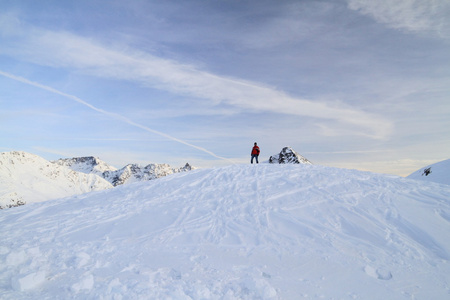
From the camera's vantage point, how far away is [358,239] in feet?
28.4

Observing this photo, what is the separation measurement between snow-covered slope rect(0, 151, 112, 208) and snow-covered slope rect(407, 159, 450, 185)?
47295mm

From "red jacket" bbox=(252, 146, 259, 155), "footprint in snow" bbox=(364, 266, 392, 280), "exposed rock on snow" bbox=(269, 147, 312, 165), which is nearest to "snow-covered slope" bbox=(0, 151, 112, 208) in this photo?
"red jacket" bbox=(252, 146, 259, 155)

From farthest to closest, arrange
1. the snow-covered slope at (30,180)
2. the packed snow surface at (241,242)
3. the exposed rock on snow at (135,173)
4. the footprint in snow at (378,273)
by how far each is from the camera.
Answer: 1. the exposed rock on snow at (135,173)
2. the snow-covered slope at (30,180)
3. the footprint in snow at (378,273)
4. the packed snow surface at (241,242)

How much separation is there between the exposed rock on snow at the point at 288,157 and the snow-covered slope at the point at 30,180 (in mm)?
33857

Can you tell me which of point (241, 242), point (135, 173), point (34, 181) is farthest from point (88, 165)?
point (241, 242)

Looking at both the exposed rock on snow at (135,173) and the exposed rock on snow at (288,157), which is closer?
the exposed rock on snow at (288,157)

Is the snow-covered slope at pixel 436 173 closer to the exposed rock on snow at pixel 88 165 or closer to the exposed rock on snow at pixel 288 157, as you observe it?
the exposed rock on snow at pixel 288 157

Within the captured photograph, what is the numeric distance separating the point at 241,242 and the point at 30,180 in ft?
143

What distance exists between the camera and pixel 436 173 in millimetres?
25469

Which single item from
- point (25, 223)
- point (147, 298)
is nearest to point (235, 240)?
point (147, 298)

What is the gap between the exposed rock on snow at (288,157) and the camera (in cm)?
3228

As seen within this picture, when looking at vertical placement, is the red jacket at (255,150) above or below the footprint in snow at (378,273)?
above

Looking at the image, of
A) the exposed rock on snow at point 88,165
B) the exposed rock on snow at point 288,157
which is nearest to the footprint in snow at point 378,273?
the exposed rock on snow at point 288,157

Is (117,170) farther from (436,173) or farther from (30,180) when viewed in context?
(436,173)
